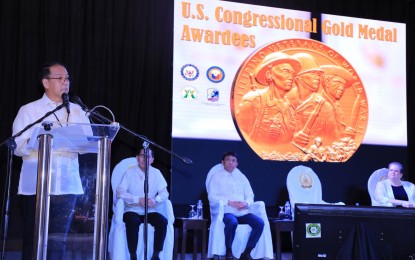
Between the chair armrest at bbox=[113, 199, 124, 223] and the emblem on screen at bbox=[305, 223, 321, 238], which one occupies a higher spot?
the emblem on screen at bbox=[305, 223, 321, 238]

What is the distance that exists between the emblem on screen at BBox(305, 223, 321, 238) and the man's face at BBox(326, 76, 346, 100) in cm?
474

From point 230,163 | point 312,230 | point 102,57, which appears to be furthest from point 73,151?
point 102,57

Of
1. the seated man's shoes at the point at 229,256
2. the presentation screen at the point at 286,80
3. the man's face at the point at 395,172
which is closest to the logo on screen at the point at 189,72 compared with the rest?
the presentation screen at the point at 286,80

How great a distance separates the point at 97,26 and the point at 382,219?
454cm

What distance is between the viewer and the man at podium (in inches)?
103

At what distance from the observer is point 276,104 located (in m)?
6.66

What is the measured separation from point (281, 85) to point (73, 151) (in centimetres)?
434

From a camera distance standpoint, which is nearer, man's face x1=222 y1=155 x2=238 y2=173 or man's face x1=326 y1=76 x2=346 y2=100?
man's face x1=222 y1=155 x2=238 y2=173

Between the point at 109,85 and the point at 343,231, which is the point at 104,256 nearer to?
the point at 343,231

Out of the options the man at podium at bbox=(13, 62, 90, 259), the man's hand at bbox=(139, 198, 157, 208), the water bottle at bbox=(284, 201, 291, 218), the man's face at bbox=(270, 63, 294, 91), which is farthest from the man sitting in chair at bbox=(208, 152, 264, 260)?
the man at podium at bbox=(13, 62, 90, 259)

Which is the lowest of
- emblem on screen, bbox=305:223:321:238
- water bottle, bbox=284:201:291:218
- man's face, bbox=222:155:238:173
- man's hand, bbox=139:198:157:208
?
water bottle, bbox=284:201:291:218

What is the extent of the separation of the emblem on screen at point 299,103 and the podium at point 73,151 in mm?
3881

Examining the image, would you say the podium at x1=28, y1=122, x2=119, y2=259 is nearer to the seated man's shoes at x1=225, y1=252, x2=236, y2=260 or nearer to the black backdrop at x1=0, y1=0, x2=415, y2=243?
the seated man's shoes at x1=225, y1=252, x2=236, y2=260

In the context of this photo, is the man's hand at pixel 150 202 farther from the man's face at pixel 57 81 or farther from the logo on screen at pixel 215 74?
the man's face at pixel 57 81
